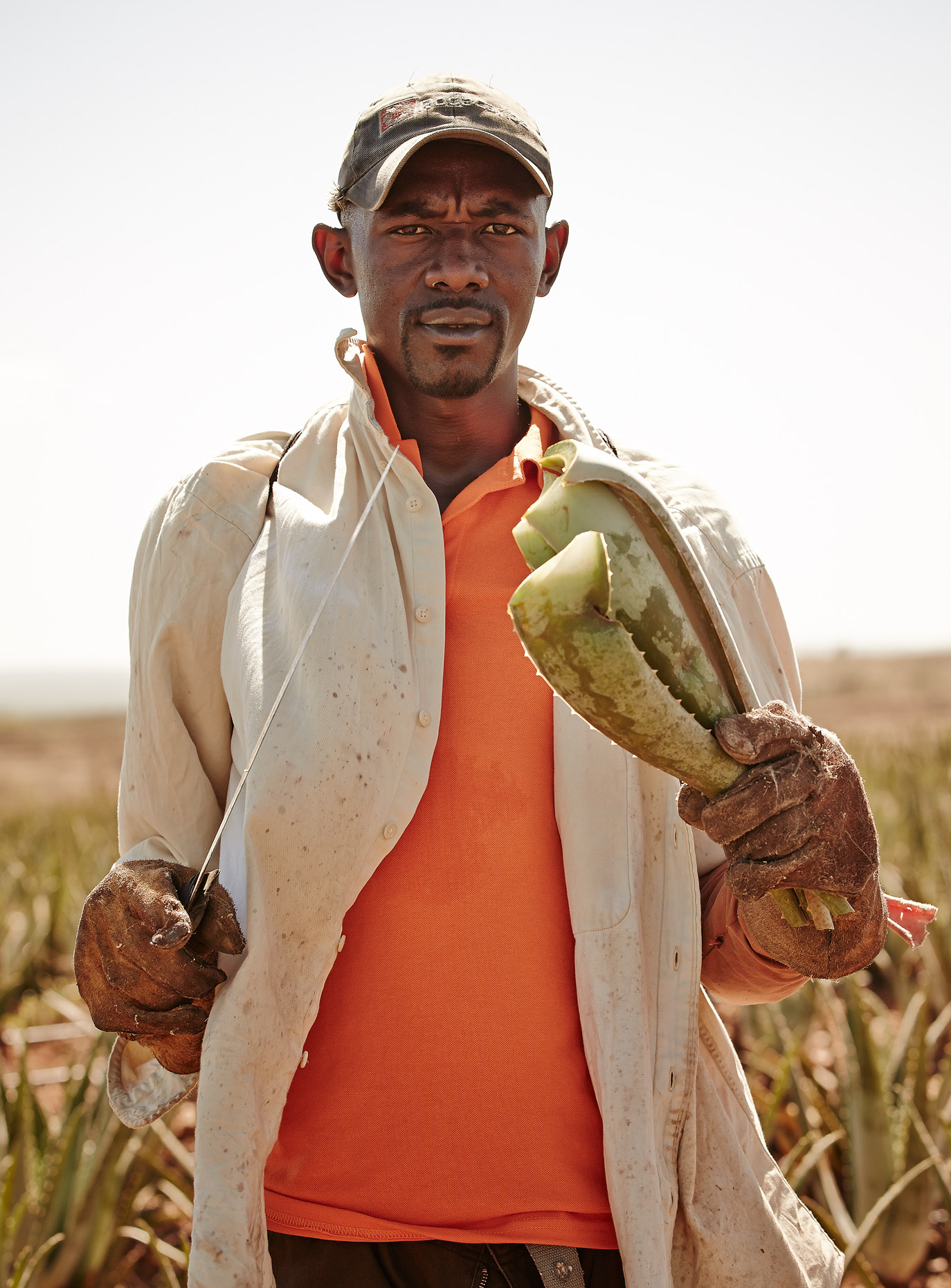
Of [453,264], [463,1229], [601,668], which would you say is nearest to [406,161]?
[453,264]

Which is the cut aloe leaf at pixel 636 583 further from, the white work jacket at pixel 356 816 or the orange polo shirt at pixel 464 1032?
the orange polo shirt at pixel 464 1032

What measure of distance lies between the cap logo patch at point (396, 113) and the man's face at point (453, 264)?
7cm

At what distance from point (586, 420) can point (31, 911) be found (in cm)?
498

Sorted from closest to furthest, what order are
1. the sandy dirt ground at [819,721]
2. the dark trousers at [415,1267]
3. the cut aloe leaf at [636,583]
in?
the cut aloe leaf at [636,583], the dark trousers at [415,1267], the sandy dirt ground at [819,721]

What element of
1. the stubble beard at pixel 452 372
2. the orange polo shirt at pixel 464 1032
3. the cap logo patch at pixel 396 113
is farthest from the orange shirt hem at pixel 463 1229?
the cap logo patch at pixel 396 113

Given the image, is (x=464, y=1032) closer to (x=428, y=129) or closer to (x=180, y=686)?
(x=180, y=686)

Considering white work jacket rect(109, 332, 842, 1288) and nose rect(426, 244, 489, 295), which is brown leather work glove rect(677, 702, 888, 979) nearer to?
white work jacket rect(109, 332, 842, 1288)

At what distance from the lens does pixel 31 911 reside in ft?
19.0

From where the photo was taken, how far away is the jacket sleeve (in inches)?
70.3

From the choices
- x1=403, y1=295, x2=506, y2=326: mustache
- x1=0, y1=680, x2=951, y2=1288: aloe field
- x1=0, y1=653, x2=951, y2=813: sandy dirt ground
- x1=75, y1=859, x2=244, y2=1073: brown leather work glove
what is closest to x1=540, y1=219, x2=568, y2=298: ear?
x1=403, y1=295, x2=506, y2=326: mustache

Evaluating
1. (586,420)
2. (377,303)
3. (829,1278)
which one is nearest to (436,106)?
(377,303)

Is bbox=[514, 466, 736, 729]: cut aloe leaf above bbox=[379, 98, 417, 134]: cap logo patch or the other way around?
the other way around

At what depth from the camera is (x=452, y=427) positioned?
200 cm

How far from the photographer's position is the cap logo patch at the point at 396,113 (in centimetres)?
186
